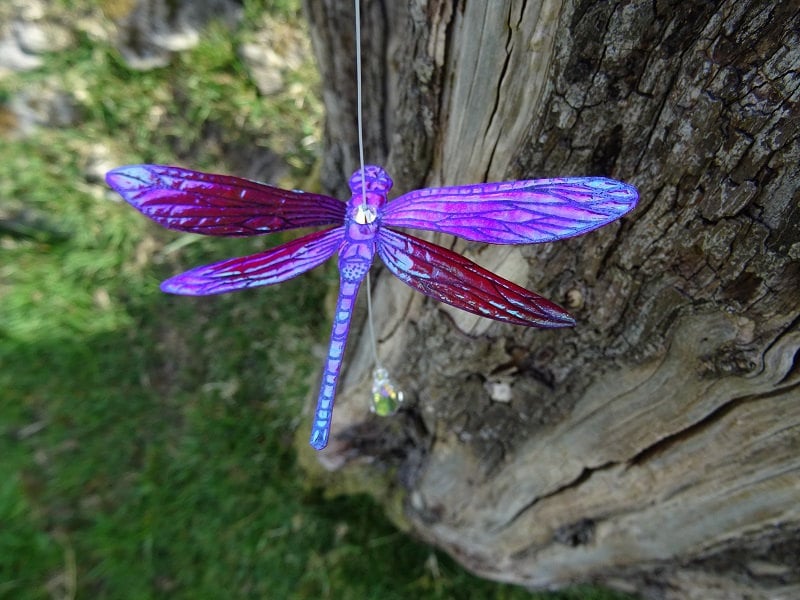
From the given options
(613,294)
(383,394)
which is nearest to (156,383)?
(383,394)

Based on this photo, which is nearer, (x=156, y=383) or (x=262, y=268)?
(x=262, y=268)

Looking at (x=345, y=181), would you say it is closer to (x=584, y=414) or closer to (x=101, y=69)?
(x=584, y=414)

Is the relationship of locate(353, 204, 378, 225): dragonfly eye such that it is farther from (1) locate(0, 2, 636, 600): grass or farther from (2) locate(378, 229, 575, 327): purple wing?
(1) locate(0, 2, 636, 600): grass

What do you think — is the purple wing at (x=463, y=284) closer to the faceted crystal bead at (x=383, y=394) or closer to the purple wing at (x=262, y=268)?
the purple wing at (x=262, y=268)

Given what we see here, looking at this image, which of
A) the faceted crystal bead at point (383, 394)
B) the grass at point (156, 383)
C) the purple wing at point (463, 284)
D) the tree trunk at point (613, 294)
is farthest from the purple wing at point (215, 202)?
the grass at point (156, 383)

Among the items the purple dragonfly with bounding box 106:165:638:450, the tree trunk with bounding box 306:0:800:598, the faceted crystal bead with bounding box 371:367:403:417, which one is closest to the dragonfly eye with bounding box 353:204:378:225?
the purple dragonfly with bounding box 106:165:638:450

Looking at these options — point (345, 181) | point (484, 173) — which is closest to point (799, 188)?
point (484, 173)

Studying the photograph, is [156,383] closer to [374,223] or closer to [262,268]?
[262,268]
